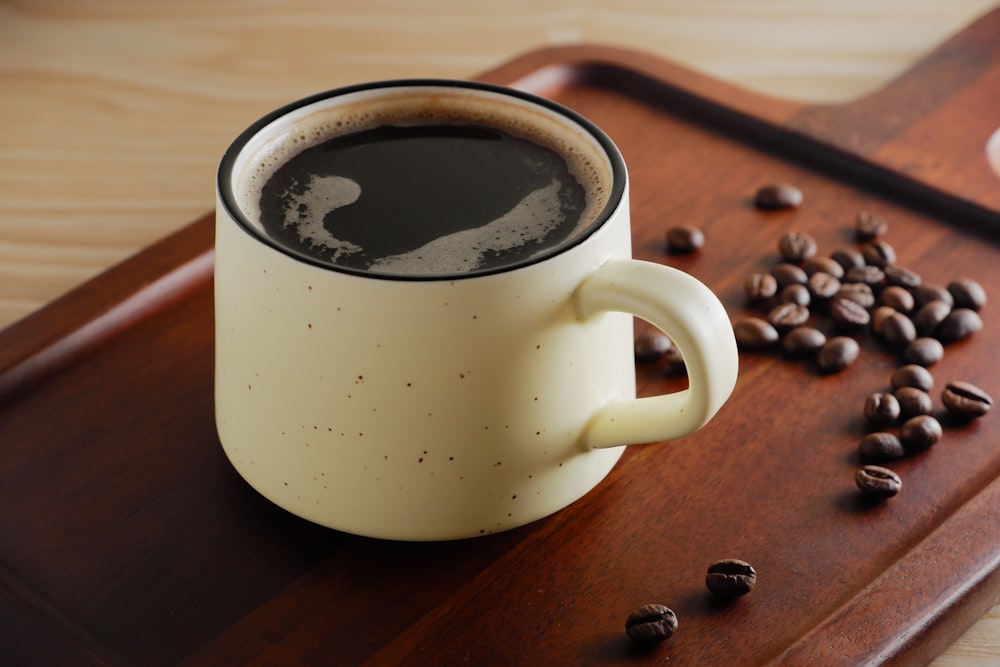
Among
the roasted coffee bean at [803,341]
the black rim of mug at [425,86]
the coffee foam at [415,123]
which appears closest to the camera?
the black rim of mug at [425,86]

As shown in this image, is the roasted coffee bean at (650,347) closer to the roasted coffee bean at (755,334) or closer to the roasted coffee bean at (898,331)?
the roasted coffee bean at (755,334)

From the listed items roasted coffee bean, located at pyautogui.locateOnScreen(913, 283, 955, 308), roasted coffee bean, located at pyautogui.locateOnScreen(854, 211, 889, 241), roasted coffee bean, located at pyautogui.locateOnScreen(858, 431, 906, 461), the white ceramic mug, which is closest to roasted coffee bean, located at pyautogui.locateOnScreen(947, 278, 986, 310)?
roasted coffee bean, located at pyautogui.locateOnScreen(913, 283, 955, 308)

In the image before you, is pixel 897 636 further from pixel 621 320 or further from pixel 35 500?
pixel 35 500

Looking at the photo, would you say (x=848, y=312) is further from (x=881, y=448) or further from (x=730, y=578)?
(x=730, y=578)

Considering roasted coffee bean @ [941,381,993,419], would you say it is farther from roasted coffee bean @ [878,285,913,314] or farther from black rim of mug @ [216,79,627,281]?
black rim of mug @ [216,79,627,281]

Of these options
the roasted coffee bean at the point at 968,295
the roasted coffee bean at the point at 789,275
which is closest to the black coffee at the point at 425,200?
the roasted coffee bean at the point at 789,275

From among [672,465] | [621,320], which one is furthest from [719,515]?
[621,320]
